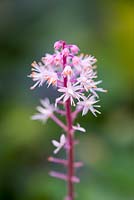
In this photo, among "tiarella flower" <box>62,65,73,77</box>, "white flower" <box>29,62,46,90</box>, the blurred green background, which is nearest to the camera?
"tiarella flower" <box>62,65,73,77</box>

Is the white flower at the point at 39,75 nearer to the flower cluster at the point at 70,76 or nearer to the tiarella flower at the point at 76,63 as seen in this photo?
the flower cluster at the point at 70,76

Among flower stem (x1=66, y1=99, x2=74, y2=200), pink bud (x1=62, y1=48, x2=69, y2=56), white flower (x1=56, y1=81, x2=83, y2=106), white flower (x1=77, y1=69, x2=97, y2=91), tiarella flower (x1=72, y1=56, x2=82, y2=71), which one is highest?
pink bud (x1=62, y1=48, x2=69, y2=56)

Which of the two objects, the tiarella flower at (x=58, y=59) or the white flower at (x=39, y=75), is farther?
the white flower at (x=39, y=75)

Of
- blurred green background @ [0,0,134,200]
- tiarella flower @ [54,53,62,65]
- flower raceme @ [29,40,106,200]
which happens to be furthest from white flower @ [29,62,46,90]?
blurred green background @ [0,0,134,200]

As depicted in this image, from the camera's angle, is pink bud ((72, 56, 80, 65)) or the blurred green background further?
the blurred green background

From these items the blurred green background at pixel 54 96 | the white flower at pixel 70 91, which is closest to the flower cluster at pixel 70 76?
the white flower at pixel 70 91

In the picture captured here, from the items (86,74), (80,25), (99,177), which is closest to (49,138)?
(99,177)

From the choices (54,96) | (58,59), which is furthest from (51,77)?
(54,96)

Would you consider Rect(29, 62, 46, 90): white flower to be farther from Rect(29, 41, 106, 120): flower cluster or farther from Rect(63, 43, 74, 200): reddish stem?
Rect(63, 43, 74, 200): reddish stem

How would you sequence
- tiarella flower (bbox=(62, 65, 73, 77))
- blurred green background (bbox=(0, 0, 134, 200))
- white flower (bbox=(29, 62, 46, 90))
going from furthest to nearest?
blurred green background (bbox=(0, 0, 134, 200)), white flower (bbox=(29, 62, 46, 90)), tiarella flower (bbox=(62, 65, 73, 77))
